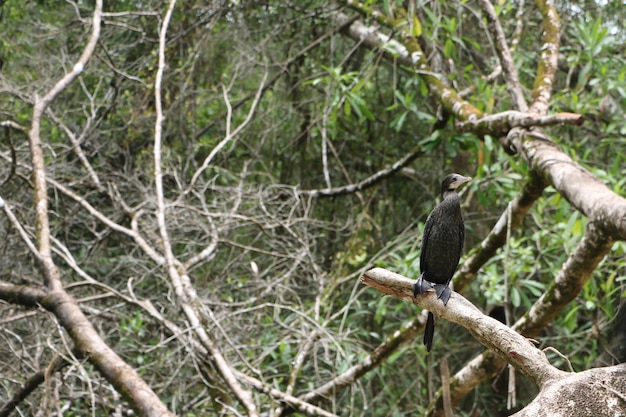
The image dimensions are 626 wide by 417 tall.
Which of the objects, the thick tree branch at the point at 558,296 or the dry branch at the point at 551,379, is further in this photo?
the thick tree branch at the point at 558,296

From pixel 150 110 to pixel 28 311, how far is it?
78.4 inches

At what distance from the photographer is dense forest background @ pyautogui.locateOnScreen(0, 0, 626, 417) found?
3.45 meters

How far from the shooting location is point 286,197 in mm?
5332

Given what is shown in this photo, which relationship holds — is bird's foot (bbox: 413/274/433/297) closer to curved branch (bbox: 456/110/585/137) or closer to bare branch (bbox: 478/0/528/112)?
curved branch (bbox: 456/110/585/137)

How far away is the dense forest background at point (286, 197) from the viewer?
3453mm

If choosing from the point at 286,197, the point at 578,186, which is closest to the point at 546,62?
the point at 578,186

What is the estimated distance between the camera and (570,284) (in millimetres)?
2867

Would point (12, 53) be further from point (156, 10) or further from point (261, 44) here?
point (261, 44)

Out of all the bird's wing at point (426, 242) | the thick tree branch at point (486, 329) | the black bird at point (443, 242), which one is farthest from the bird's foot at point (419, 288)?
the bird's wing at point (426, 242)

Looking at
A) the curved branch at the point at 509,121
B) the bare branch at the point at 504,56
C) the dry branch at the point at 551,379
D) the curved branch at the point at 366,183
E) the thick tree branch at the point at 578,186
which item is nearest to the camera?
the dry branch at the point at 551,379

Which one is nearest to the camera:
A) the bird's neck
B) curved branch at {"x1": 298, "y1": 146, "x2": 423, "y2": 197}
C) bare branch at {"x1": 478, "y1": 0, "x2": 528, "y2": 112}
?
the bird's neck

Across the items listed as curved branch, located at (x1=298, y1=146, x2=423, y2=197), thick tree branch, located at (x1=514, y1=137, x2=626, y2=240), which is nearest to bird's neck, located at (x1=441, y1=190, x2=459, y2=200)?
thick tree branch, located at (x1=514, y1=137, x2=626, y2=240)

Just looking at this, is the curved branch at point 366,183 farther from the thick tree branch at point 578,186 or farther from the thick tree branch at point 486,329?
the thick tree branch at point 486,329

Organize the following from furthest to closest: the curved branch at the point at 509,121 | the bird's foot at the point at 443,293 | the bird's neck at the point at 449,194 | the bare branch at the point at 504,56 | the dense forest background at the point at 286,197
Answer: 1. the bare branch at the point at 504,56
2. the dense forest background at the point at 286,197
3. the curved branch at the point at 509,121
4. the bird's neck at the point at 449,194
5. the bird's foot at the point at 443,293
